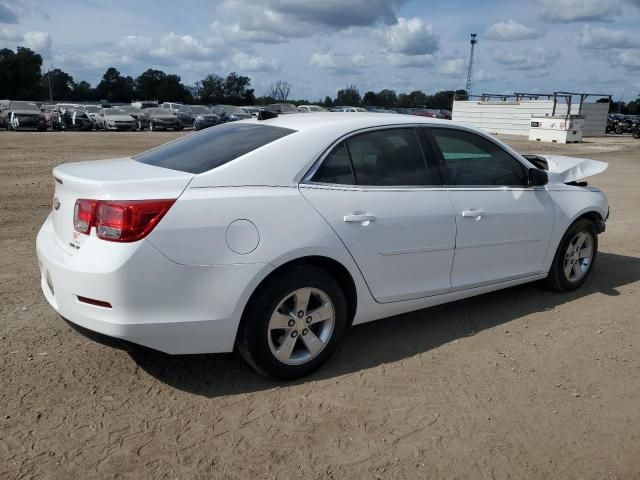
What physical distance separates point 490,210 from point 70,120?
34515 millimetres

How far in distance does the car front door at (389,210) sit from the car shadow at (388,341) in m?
0.40

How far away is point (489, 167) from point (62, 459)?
11.7 ft

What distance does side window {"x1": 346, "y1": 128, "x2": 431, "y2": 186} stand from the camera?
384 cm

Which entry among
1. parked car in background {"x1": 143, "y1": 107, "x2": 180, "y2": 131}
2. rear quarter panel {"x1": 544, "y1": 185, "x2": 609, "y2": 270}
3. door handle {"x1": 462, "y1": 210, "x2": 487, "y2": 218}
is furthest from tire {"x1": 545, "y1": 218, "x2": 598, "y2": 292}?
parked car in background {"x1": 143, "y1": 107, "x2": 180, "y2": 131}

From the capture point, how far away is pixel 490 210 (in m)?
4.39

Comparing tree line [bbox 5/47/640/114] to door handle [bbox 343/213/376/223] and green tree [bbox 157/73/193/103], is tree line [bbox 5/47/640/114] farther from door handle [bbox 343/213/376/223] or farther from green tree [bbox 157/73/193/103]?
door handle [bbox 343/213/376/223]

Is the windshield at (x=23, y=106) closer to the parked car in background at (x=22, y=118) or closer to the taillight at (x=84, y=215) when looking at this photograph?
the parked car in background at (x=22, y=118)

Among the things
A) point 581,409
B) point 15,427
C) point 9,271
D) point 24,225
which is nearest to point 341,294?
point 581,409

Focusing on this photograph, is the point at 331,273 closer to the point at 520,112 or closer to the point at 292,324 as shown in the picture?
the point at 292,324

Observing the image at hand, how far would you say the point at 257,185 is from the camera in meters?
3.37

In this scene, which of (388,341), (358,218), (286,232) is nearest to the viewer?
(286,232)

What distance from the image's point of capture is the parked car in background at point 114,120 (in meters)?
35.1

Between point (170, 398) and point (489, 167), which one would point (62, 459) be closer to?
point (170, 398)

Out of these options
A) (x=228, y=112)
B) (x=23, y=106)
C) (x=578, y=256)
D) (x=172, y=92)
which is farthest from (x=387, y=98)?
(x=578, y=256)
